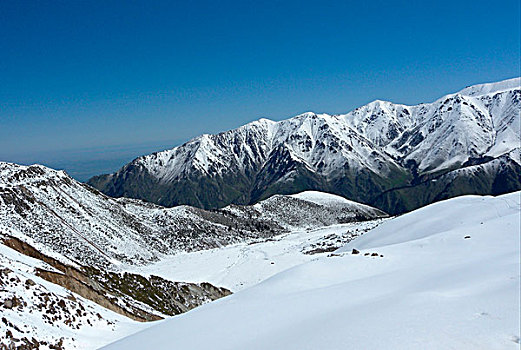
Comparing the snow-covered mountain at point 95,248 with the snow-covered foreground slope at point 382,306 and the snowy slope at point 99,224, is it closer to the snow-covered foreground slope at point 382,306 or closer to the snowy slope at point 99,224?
the snowy slope at point 99,224

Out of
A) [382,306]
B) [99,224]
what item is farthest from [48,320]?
[99,224]

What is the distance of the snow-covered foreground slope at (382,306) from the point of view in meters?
8.24

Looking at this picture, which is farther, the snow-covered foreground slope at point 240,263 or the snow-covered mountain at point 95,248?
the snow-covered foreground slope at point 240,263

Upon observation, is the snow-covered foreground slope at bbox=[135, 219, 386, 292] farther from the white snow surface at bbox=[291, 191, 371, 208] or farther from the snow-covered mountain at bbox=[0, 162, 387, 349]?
the white snow surface at bbox=[291, 191, 371, 208]

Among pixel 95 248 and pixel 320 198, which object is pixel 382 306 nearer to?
pixel 95 248

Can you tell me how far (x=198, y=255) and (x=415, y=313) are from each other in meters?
72.9

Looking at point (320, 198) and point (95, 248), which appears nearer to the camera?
point (95, 248)

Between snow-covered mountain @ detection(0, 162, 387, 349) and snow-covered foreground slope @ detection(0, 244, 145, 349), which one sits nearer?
snow-covered foreground slope @ detection(0, 244, 145, 349)

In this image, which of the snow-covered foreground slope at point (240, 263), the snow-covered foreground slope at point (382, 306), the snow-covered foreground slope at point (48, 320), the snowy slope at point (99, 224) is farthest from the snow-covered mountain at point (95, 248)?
the snow-covered foreground slope at point (382, 306)

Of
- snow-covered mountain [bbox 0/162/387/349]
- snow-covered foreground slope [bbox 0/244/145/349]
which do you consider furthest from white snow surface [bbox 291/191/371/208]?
snow-covered foreground slope [bbox 0/244/145/349]

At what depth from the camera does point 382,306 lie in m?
10.8

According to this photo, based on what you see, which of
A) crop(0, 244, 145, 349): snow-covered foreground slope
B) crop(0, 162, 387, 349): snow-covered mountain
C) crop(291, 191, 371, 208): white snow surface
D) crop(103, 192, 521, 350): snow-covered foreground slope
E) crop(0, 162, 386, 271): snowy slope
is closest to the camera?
crop(103, 192, 521, 350): snow-covered foreground slope

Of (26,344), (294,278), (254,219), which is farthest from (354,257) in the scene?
(254,219)

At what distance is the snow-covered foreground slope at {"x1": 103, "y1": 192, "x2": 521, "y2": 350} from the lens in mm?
8242
